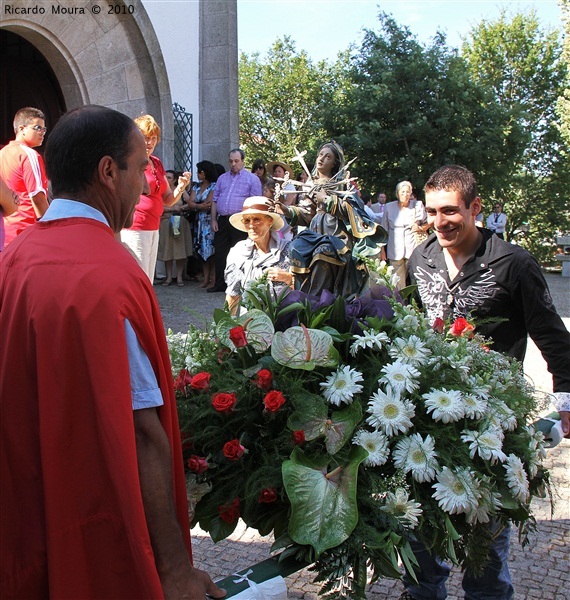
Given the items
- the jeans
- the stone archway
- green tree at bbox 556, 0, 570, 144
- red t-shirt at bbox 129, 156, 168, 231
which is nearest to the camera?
the jeans

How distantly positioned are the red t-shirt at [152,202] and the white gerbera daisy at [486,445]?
5.34 m

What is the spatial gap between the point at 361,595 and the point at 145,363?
0.91 metres

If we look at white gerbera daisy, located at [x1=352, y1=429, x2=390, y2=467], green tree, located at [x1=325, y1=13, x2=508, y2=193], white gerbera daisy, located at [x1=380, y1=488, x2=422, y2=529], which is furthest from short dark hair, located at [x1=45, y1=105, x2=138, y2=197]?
green tree, located at [x1=325, y1=13, x2=508, y2=193]

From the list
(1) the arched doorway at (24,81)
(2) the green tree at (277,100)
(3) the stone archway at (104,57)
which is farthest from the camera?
(2) the green tree at (277,100)

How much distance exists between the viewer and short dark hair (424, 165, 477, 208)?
298 cm

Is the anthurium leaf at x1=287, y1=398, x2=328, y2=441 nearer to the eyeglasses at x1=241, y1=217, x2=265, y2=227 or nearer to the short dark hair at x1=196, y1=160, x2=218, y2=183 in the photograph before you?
the eyeglasses at x1=241, y1=217, x2=265, y2=227

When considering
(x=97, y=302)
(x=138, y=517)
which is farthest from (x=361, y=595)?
(x=97, y=302)

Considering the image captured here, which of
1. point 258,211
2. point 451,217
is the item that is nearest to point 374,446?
point 451,217

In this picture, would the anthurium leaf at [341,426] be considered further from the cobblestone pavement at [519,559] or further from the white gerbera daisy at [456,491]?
the cobblestone pavement at [519,559]

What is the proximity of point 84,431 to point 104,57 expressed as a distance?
10.4 m

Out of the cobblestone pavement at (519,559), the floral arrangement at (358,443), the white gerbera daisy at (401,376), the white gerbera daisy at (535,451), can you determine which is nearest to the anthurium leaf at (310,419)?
the floral arrangement at (358,443)

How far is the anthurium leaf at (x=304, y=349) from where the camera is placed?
88.1 inches

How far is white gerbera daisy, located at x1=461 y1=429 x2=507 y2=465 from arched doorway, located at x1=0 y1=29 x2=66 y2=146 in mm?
10771

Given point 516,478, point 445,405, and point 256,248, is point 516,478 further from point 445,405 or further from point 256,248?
point 256,248
